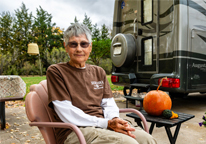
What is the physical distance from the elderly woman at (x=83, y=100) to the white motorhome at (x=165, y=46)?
7.59 feet

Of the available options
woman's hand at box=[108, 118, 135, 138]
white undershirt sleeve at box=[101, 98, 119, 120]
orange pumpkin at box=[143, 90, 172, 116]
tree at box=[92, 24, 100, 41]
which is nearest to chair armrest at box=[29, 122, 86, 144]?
woman's hand at box=[108, 118, 135, 138]

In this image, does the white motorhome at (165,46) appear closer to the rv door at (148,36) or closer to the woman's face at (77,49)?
the rv door at (148,36)

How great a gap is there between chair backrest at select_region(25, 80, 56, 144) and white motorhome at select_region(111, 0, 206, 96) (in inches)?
105


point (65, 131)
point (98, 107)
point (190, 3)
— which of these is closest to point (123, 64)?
point (190, 3)

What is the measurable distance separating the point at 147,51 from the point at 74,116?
331 centimetres

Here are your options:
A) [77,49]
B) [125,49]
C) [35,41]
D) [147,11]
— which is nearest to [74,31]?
[77,49]

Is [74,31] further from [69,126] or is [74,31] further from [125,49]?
[125,49]

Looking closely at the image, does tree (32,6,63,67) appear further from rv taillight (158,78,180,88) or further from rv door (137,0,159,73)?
rv taillight (158,78,180,88)

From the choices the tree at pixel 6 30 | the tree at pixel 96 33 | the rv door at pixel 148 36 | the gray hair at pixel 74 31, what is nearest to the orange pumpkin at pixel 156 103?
the gray hair at pixel 74 31

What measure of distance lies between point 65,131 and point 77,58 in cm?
65

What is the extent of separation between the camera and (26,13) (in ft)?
87.8

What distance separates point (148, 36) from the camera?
14.0ft

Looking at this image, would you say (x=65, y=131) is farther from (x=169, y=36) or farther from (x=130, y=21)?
(x=130, y=21)

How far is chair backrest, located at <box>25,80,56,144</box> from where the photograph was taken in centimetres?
148
